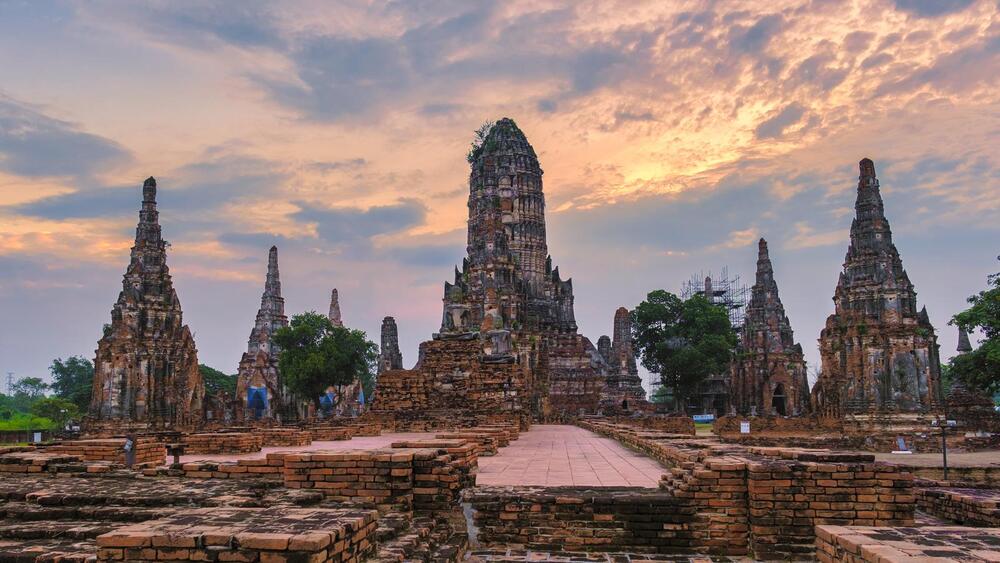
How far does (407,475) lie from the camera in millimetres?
6297

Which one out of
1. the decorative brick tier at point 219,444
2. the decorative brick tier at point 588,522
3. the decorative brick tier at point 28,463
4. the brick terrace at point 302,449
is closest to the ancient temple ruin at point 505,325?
the brick terrace at point 302,449

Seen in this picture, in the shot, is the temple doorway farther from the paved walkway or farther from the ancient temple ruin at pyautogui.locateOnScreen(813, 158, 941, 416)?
the paved walkway

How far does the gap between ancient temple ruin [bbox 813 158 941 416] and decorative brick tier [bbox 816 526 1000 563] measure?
2696 centimetres

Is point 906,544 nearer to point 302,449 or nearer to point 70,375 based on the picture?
point 302,449

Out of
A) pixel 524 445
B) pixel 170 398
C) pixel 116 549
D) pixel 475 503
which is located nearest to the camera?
pixel 116 549

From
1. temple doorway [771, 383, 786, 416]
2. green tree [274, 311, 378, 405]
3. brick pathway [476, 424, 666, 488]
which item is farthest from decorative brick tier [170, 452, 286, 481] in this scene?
temple doorway [771, 383, 786, 416]

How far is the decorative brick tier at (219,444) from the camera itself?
432 inches

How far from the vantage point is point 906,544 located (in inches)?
173

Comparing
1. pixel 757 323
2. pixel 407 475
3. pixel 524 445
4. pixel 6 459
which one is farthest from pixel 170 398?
pixel 757 323

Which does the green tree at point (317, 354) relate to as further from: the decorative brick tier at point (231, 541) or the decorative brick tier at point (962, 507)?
the decorative brick tier at point (231, 541)

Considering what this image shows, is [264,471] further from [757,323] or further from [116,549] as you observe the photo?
[757,323]

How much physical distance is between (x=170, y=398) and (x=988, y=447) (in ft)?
98.5

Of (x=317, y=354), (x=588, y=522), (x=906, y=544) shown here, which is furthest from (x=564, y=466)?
(x=317, y=354)

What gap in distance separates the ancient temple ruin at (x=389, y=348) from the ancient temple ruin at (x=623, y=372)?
15875 millimetres
